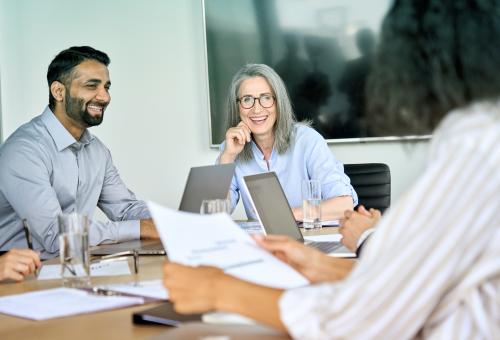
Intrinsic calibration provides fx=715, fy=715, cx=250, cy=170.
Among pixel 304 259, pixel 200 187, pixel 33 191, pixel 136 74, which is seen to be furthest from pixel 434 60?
pixel 136 74

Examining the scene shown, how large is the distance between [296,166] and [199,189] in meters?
1.29

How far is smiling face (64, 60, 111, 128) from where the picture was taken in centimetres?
332

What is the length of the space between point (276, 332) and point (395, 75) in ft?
1.44

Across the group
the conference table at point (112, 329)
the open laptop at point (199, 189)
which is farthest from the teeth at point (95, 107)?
the conference table at point (112, 329)

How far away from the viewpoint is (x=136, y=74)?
4797 millimetres

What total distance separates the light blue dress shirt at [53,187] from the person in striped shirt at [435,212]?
179 centimetres

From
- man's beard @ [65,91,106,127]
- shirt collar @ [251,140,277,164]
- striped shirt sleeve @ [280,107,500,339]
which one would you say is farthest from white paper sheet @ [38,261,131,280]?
shirt collar @ [251,140,277,164]

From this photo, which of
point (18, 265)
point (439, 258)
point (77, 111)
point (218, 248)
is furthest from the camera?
point (77, 111)

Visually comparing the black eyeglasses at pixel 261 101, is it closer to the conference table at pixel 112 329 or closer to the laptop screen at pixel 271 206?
the laptop screen at pixel 271 206

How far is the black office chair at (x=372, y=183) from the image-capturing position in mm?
3600

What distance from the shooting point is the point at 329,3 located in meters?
4.21

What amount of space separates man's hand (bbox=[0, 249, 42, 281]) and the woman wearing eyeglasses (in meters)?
1.60

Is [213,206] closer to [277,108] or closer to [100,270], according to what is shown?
[100,270]

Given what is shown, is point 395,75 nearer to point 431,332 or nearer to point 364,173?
point 431,332
